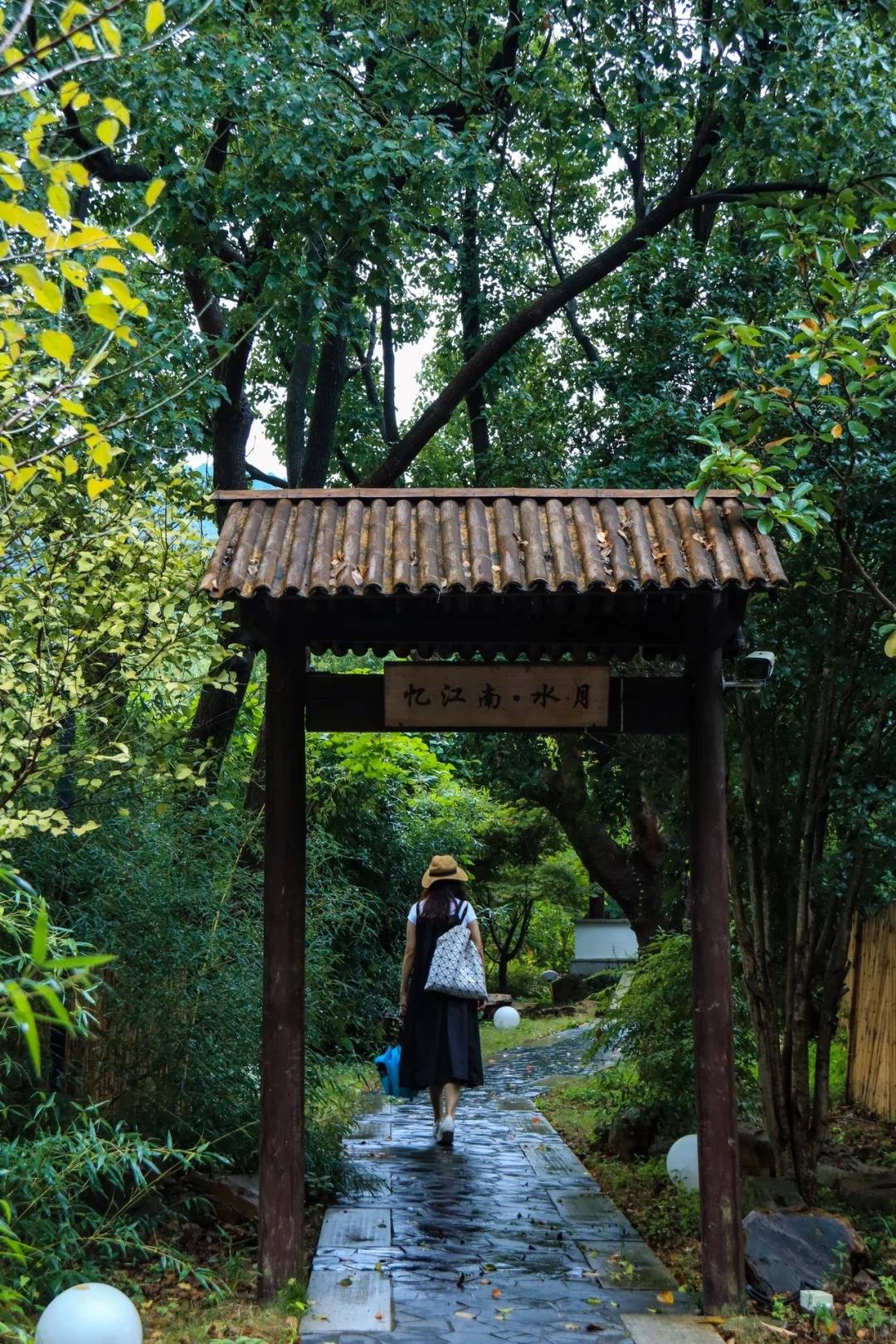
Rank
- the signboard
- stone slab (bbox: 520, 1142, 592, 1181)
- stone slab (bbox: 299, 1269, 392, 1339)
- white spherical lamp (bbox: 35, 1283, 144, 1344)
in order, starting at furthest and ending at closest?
stone slab (bbox: 520, 1142, 592, 1181) → the signboard → stone slab (bbox: 299, 1269, 392, 1339) → white spherical lamp (bbox: 35, 1283, 144, 1344)

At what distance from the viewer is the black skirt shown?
9125 mm

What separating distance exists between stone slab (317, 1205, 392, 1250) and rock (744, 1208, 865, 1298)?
1.95 metres

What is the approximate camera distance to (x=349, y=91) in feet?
32.6

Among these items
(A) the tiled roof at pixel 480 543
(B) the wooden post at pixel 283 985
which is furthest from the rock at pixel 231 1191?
(A) the tiled roof at pixel 480 543

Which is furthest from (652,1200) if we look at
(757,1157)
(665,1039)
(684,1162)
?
(665,1039)

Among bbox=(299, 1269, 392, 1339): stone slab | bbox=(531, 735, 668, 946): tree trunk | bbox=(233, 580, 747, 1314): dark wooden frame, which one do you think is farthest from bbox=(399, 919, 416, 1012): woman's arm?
bbox=(531, 735, 668, 946): tree trunk

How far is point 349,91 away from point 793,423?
4.77 meters

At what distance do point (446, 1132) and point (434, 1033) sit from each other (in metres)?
0.88

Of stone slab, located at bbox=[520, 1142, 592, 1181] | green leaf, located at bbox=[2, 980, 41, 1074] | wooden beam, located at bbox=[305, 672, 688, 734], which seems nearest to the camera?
green leaf, located at bbox=[2, 980, 41, 1074]

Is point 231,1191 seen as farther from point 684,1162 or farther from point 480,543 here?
point 480,543

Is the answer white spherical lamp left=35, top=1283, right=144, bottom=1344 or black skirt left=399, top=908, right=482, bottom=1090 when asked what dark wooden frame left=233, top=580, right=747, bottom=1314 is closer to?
white spherical lamp left=35, top=1283, right=144, bottom=1344

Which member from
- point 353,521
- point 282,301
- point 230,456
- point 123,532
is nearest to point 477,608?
point 353,521

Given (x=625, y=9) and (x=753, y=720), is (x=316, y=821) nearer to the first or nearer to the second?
(x=753, y=720)

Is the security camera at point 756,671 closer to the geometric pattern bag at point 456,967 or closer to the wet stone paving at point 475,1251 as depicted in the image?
the wet stone paving at point 475,1251
